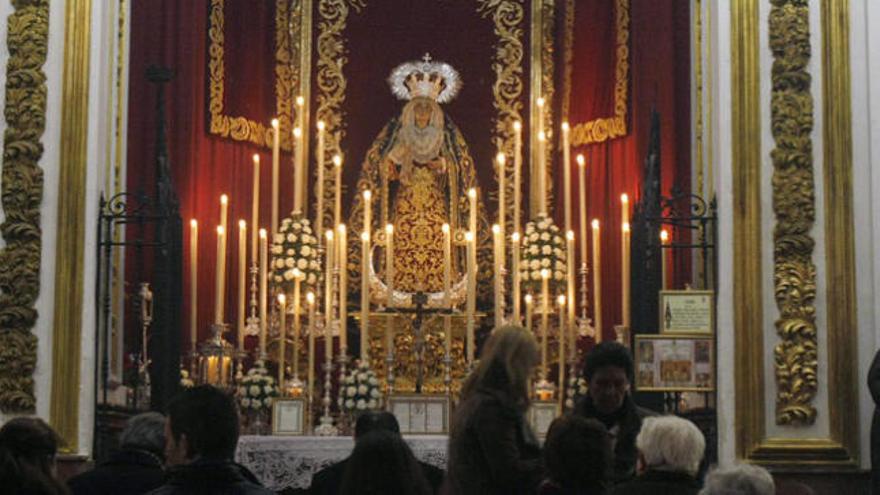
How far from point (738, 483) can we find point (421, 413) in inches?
262

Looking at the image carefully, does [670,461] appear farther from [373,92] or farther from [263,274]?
[373,92]

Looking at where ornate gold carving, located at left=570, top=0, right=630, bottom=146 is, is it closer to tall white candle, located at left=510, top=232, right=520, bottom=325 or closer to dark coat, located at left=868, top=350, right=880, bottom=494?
tall white candle, located at left=510, top=232, right=520, bottom=325

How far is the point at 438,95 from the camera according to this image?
1555 centimetres

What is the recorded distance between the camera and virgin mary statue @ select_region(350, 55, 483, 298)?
49.7 ft

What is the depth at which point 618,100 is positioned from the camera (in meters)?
14.8

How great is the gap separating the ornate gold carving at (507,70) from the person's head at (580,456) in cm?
924

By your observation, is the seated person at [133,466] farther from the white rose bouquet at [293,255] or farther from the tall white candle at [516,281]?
the tall white candle at [516,281]

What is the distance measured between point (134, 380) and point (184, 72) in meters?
3.22

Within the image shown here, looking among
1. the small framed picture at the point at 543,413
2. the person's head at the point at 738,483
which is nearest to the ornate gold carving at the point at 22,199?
the small framed picture at the point at 543,413

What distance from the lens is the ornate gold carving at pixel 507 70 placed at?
15.6 meters

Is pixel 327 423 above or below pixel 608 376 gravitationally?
below

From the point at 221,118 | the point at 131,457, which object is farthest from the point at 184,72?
the point at 131,457

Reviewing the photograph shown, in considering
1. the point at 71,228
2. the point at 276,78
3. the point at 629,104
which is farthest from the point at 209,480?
the point at 276,78

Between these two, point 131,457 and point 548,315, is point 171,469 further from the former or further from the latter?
point 548,315
